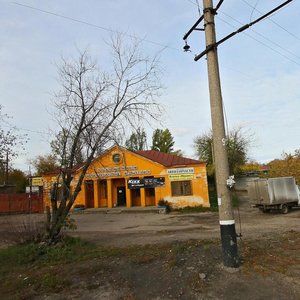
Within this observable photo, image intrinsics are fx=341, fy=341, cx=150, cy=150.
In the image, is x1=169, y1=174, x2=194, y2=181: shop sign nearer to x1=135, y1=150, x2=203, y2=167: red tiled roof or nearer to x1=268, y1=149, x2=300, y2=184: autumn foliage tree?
x1=135, y1=150, x2=203, y2=167: red tiled roof

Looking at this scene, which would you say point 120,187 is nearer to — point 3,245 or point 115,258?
point 3,245

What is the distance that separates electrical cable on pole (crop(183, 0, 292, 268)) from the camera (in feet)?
23.3

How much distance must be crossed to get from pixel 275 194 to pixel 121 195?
53.7ft

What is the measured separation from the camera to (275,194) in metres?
25.3

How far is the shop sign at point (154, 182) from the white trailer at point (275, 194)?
8.99 m

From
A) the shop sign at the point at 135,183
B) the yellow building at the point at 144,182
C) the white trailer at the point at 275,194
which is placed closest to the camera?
the white trailer at the point at 275,194

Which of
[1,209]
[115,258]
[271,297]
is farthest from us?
[1,209]

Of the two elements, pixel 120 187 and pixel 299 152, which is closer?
pixel 120 187

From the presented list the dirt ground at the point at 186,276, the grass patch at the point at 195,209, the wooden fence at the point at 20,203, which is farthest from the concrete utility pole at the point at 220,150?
the wooden fence at the point at 20,203

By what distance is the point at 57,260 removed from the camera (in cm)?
961

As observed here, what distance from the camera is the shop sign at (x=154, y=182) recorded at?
1296 inches

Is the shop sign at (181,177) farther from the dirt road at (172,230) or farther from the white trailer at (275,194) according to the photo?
the white trailer at (275,194)

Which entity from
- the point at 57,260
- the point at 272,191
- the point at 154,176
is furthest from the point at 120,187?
the point at 57,260

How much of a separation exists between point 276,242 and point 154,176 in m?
23.4
